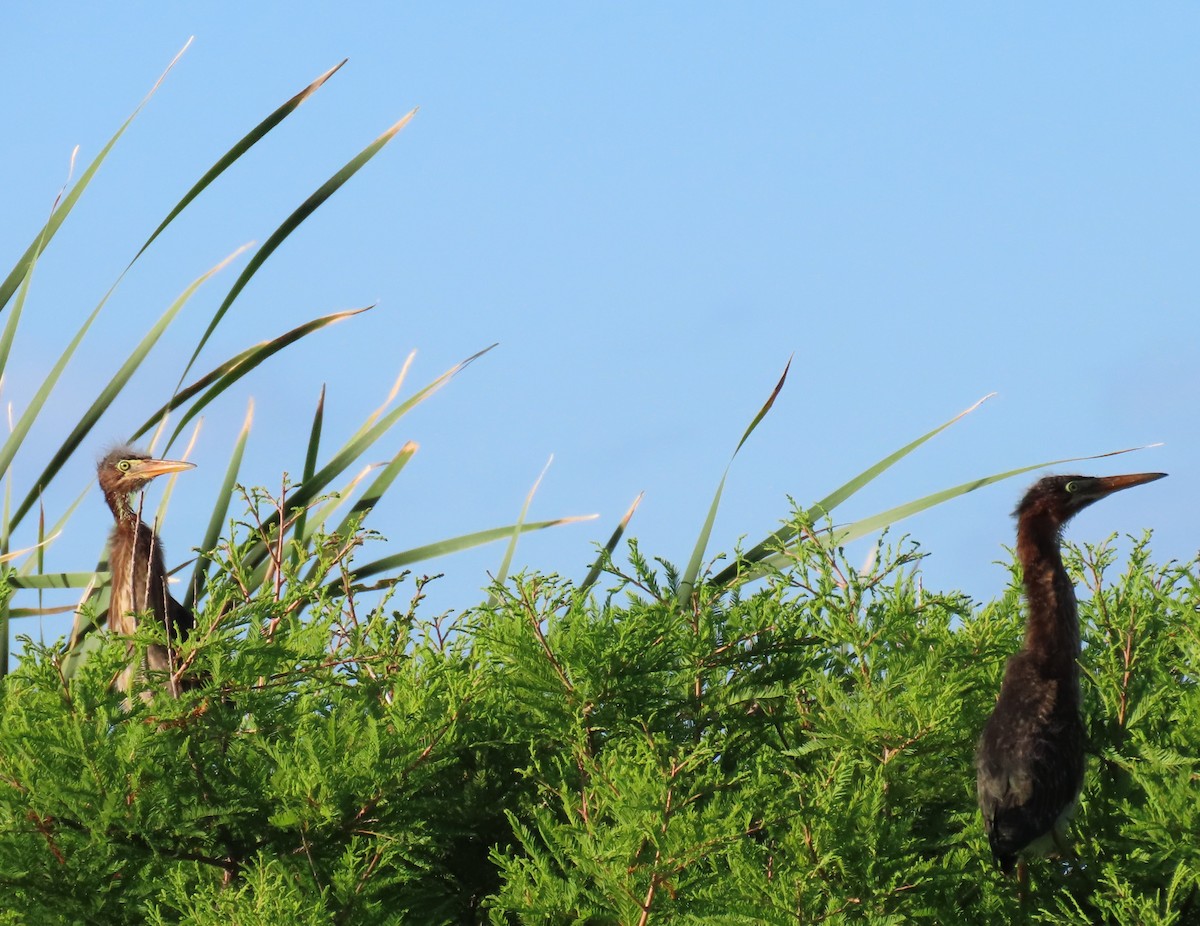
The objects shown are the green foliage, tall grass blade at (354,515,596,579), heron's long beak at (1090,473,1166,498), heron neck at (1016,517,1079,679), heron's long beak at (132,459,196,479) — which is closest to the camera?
the green foliage

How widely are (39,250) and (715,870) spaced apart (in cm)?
554

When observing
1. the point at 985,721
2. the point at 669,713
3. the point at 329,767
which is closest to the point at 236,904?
the point at 329,767

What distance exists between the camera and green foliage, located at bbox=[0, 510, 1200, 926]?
4.04m

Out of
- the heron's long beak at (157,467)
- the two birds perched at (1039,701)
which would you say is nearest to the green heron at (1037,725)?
the two birds perched at (1039,701)

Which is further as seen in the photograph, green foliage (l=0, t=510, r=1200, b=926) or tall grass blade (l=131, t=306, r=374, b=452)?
tall grass blade (l=131, t=306, r=374, b=452)

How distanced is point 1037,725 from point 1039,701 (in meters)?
0.19

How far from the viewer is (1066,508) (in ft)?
18.0

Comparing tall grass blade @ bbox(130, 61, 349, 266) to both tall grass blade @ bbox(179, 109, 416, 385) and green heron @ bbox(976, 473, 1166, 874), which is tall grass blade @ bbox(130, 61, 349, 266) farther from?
green heron @ bbox(976, 473, 1166, 874)

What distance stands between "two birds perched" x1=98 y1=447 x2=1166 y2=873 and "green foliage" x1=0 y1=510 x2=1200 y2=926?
14 centimetres

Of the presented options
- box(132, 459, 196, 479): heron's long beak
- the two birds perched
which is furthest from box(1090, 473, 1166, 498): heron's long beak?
box(132, 459, 196, 479): heron's long beak

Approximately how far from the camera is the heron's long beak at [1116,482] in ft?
18.4

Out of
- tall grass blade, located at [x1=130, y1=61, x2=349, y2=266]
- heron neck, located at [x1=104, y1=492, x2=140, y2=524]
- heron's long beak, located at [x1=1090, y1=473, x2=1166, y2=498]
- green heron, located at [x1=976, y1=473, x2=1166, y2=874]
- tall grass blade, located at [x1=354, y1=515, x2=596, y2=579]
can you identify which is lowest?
green heron, located at [x1=976, y1=473, x2=1166, y2=874]

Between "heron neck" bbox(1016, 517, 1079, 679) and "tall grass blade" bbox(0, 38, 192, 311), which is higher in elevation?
"tall grass blade" bbox(0, 38, 192, 311)

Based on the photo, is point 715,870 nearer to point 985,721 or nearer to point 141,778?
point 985,721
